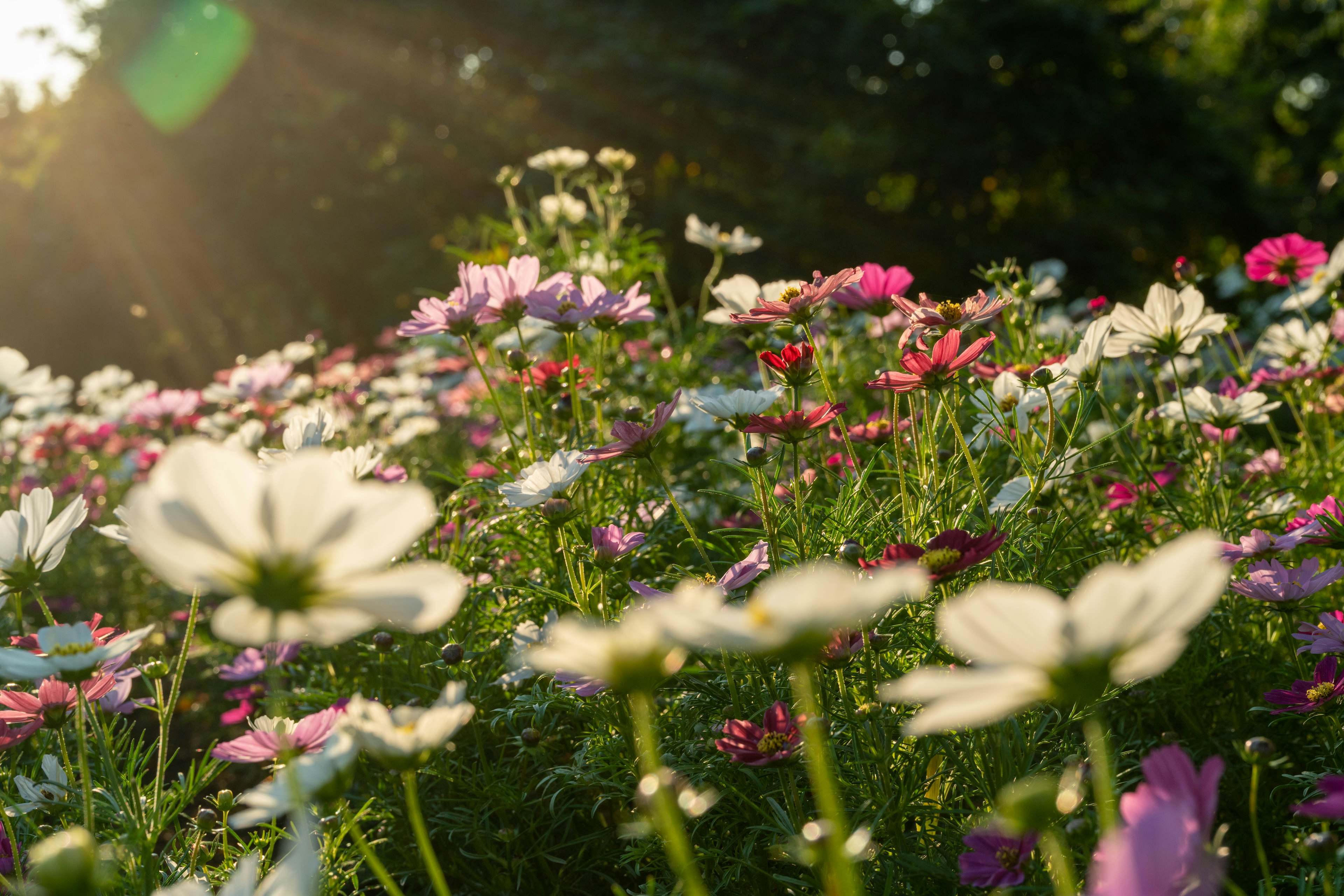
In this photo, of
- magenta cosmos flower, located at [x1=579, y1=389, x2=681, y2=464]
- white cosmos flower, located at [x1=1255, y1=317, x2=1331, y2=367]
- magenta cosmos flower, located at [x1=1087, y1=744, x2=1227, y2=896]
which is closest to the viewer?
magenta cosmos flower, located at [x1=1087, y1=744, x2=1227, y2=896]

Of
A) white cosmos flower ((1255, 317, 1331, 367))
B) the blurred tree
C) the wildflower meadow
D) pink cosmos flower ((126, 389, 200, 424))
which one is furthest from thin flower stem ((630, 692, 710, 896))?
the blurred tree

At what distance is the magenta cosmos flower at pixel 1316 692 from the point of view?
1.01m

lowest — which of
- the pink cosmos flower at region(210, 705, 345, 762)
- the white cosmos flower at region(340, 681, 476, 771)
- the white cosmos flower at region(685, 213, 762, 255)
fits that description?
the white cosmos flower at region(340, 681, 476, 771)

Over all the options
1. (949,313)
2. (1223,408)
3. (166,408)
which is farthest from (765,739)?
(166,408)

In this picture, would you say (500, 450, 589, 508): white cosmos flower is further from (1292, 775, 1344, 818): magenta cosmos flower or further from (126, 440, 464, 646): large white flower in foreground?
(1292, 775, 1344, 818): magenta cosmos flower

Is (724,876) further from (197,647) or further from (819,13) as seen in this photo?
(819,13)

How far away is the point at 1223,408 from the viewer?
4.66 feet

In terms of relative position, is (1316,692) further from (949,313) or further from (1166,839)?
(1166,839)

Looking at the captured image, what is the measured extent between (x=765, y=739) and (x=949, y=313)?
58 cm

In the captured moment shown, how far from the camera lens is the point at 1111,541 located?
1.48 m

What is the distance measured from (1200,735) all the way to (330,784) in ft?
4.45

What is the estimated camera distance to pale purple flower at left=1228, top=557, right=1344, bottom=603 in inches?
42.5

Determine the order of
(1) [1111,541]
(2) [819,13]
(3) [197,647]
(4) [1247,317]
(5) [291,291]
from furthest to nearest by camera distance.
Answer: (5) [291,291]
(2) [819,13]
(4) [1247,317]
(3) [197,647]
(1) [1111,541]

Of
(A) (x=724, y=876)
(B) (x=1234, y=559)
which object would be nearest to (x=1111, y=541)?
(B) (x=1234, y=559)
